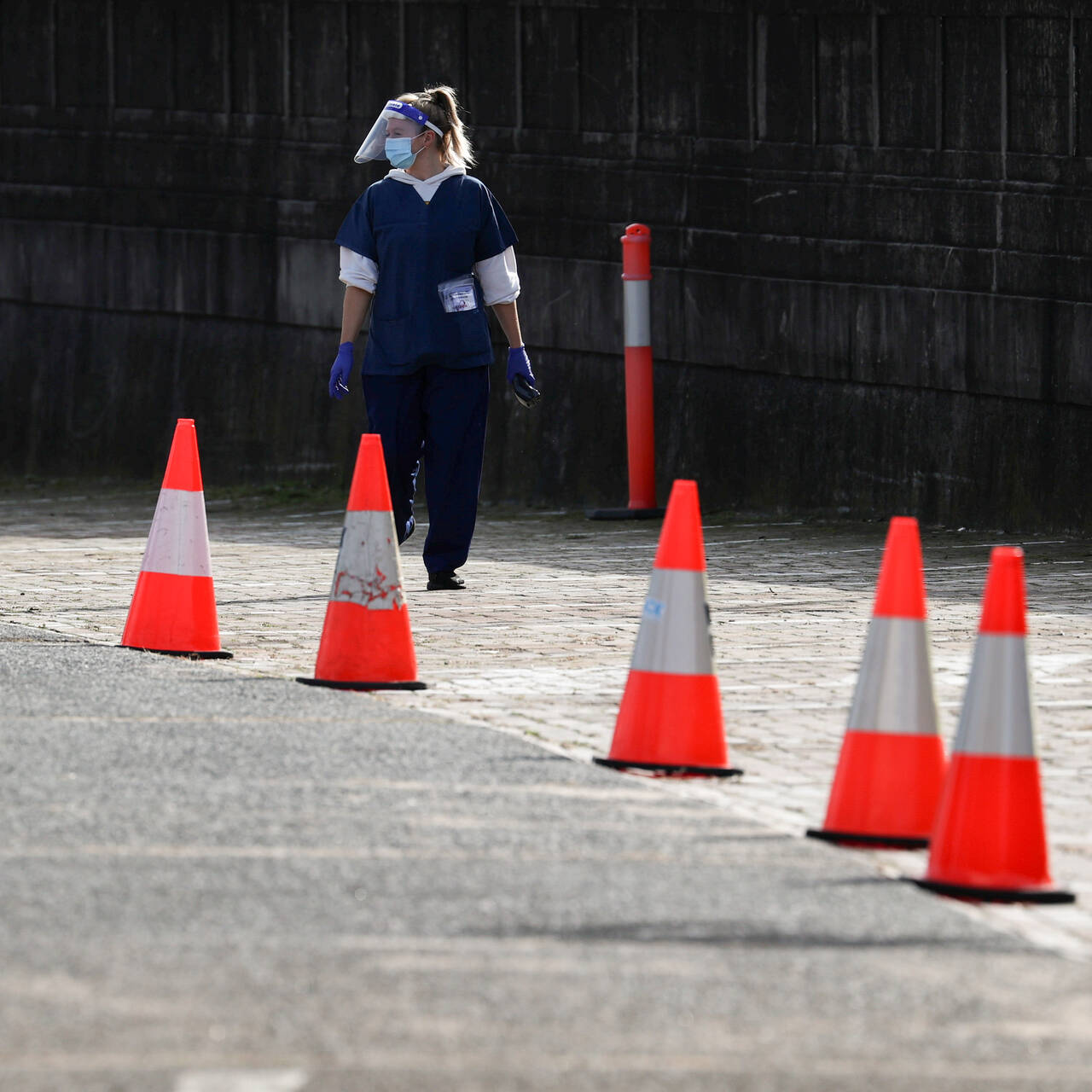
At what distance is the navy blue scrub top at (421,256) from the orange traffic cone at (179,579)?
7.16 feet

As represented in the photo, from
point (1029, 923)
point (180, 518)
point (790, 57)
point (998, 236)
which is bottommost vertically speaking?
point (1029, 923)

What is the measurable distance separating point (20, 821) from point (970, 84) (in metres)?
8.36

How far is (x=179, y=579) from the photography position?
29.7 ft

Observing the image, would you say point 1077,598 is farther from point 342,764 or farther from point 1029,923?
point 1029,923

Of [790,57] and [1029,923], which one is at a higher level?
[790,57]

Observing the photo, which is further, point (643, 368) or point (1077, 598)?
point (643, 368)

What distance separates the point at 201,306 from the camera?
57.3ft

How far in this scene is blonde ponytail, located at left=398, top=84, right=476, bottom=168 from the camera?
11141 mm

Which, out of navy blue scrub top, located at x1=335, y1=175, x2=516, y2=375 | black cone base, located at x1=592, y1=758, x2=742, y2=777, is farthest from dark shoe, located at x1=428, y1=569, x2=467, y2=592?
black cone base, located at x1=592, y1=758, x2=742, y2=777

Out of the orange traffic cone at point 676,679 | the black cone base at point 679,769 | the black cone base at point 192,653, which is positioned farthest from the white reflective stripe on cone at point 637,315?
the black cone base at point 679,769

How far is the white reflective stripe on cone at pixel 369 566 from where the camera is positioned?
827 centimetres

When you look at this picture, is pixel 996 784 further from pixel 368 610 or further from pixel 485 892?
pixel 368 610

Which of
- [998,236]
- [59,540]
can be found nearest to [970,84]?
[998,236]

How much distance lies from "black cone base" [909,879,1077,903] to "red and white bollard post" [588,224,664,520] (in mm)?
8897
